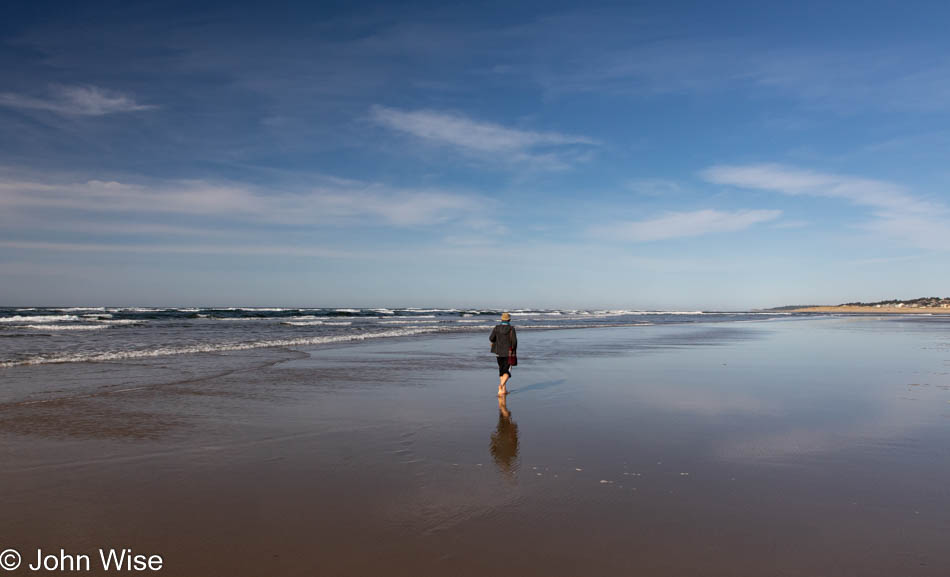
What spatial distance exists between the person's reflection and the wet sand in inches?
1.5

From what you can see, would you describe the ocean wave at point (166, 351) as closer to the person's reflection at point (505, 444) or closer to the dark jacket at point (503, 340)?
the dark jacket at point (503, 340)

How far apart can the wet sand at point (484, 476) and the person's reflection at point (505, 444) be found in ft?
0.13

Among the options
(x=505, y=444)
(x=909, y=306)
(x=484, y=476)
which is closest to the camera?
(x=484, y=476)

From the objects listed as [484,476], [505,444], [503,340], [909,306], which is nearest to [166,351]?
[503,340]

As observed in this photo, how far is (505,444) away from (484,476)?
4.35 ft

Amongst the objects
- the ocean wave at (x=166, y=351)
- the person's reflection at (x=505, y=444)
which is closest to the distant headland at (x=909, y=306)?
the ocean wave at (x=166, y=351)

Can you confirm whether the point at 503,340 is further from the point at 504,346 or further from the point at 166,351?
the point at 166,351

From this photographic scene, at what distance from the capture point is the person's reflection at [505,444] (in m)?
→ 6.09

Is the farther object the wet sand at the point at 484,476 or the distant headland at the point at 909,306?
the distant headland at the point at 909,306

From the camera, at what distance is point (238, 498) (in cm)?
507

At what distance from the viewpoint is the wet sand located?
4.00 m

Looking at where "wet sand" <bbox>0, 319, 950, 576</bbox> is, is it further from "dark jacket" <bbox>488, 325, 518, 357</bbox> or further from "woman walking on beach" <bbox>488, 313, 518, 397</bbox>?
"dark jacket" <bbox>488, 325, 518, 357</bbox>

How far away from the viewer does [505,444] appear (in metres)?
7.02

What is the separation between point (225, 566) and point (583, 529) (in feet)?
8.61
